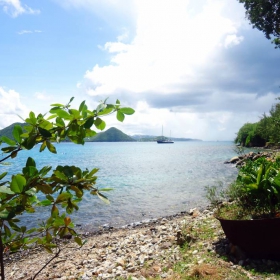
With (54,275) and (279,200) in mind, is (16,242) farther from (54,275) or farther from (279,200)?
(54,275)

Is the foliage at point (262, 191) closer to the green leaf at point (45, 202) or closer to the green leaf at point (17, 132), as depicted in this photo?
the green leaf at point (45, 202)

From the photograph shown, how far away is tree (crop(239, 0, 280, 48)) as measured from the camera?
859 inches

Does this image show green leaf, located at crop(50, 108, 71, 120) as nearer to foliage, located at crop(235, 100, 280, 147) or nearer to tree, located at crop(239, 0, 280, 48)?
tree, located at crop(239, 0, 280, 48)

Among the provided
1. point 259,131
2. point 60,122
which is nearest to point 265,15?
point 60,122

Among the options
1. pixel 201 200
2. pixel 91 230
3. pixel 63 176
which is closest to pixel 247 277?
pixel 63 176

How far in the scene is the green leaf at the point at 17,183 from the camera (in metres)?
1.34

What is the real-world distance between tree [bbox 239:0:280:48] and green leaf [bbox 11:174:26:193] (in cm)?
2545

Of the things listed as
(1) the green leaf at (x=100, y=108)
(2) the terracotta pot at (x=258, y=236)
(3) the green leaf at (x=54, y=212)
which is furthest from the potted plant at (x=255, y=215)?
(1) the green leaf at (x=100, y=108)

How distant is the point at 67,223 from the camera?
6.08 feet

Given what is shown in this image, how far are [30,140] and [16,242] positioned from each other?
90cm

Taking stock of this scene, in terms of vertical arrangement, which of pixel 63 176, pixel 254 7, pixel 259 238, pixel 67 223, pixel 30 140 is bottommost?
pixel 259 238

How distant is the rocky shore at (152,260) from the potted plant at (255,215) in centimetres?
28

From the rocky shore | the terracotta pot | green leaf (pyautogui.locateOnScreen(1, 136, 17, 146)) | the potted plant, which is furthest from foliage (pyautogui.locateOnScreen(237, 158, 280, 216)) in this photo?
green leaf (pyautogui.locateOnScreen(1, 136, 17, 146))

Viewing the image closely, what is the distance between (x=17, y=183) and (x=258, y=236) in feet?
18.1
